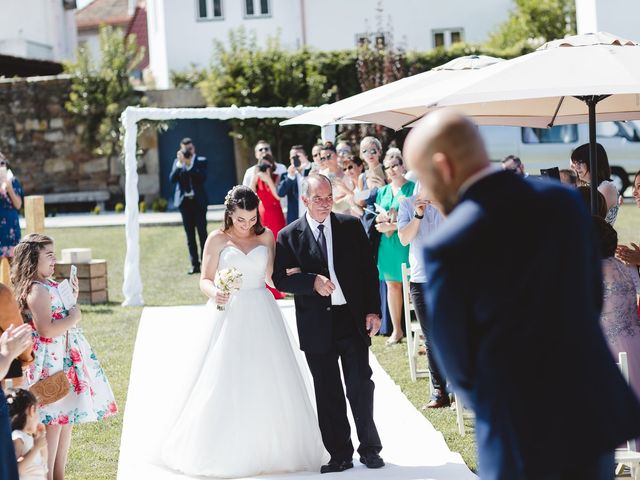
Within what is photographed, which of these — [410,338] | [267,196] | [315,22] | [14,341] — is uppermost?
[315,22]

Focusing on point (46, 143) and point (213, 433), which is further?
point (46, 143)

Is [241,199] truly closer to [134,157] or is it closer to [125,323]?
[125,323]

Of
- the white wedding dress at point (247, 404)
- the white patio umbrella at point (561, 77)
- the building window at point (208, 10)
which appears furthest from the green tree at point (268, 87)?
the white wedding dress at point (247, 404)

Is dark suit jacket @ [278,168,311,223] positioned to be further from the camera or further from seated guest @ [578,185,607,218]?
seated guest @ [578,185,607,218]

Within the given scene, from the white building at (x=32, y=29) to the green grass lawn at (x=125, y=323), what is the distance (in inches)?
785

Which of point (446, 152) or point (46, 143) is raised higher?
point (46, 143)

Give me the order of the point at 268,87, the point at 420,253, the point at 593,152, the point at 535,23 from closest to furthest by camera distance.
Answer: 1. the point at 593,152
2. the point at 420,253
3. the point at 268,87
4. the point at 535,23

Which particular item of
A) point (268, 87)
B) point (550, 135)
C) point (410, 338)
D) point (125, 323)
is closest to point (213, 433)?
point (410, 338)

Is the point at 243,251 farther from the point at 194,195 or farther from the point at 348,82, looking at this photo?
the point at 348,82

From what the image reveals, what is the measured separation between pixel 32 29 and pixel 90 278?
32.4 metres

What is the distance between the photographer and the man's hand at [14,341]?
4.59 m

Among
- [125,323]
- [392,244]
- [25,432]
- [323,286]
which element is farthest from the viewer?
[125,323]

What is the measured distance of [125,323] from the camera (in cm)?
1255

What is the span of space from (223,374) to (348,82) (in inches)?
996
